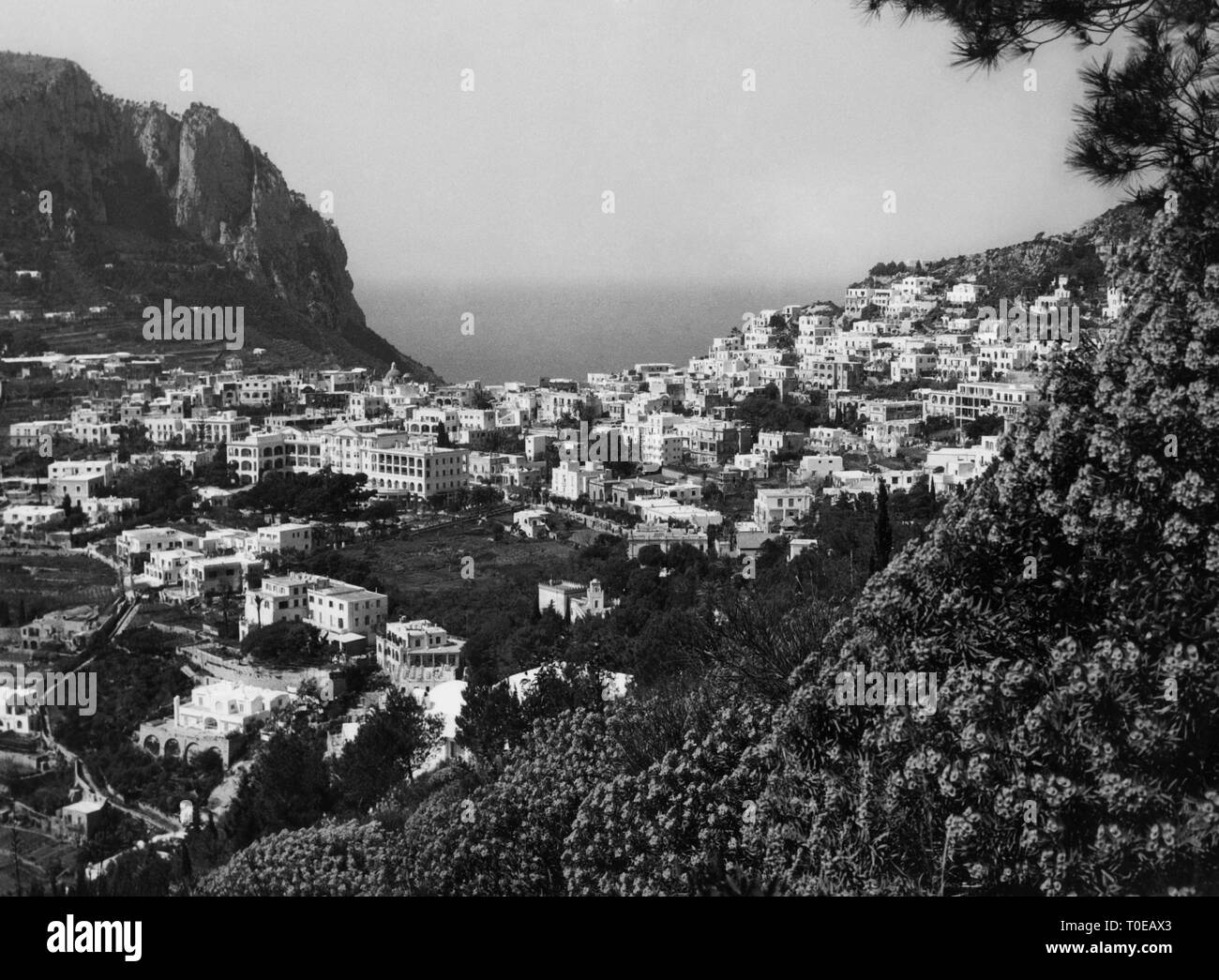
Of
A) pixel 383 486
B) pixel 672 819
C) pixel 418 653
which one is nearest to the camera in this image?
pixel 672 819

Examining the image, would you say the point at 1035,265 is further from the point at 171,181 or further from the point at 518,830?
the point at 518,830

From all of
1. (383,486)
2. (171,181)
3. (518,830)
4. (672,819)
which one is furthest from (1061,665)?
(171,181)

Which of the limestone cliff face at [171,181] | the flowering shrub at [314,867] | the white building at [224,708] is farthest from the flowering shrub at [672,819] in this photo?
the limestone cliff face at [171,181]

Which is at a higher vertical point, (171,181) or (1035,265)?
(171,181)

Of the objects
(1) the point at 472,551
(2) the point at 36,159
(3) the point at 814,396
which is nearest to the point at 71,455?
(1) the point at 472,551

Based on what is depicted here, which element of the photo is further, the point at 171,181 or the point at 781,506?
the point at 171,181

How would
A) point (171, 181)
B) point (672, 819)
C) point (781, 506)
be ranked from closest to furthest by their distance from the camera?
point (672, 819)
point (781, 506)
point (171, 181)

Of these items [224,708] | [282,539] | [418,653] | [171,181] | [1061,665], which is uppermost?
[171,181]

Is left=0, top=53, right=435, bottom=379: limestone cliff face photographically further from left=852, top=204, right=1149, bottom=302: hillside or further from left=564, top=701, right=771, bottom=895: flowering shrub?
left=564, top=701, right=771, bottom=895: flowering shrub

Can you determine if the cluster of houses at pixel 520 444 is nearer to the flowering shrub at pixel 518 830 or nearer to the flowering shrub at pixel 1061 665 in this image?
the flowering shrub at pixel 518 830
